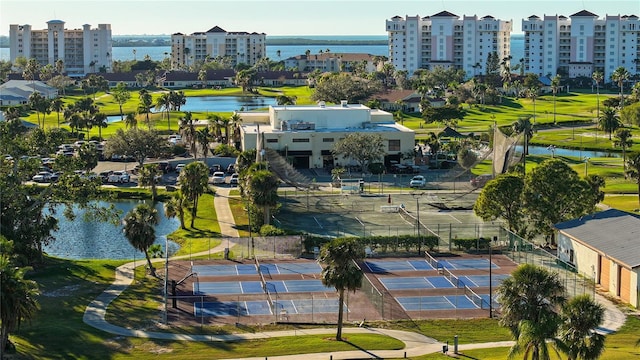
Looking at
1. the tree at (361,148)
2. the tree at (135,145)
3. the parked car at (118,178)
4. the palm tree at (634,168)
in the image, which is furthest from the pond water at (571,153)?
the parked car at (118,178)

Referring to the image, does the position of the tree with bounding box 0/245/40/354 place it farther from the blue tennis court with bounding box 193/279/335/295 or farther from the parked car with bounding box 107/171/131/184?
the parked car with bounding box 107/171/131/184

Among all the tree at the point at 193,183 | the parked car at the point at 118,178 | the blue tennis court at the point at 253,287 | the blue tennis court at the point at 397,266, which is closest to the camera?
the blue tennis court at the point at 253,287

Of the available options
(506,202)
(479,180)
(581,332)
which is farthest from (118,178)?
(581,332)

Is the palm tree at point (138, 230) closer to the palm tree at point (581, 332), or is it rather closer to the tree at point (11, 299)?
the tree at point (11, 299)

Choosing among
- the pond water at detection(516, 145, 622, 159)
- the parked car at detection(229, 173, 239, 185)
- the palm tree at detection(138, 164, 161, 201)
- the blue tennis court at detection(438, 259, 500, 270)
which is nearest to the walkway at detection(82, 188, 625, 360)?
the blue tennis court at detection(438, 259, 500, 270)

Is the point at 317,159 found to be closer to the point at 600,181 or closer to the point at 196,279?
the point at 600,181

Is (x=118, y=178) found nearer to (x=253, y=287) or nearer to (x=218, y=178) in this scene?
(x=218, y=178)

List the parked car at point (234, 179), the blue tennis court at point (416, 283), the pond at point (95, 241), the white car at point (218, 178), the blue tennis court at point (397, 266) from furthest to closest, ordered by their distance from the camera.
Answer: the white car at point (218, 178) → the parked car at point (234, 179) → the pond at point (95, 241) → the blue tennis court at point (397, 266) → the blue tennis court at point (416, 283)

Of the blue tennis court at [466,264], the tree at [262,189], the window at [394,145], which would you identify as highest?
the window at [394,145]
